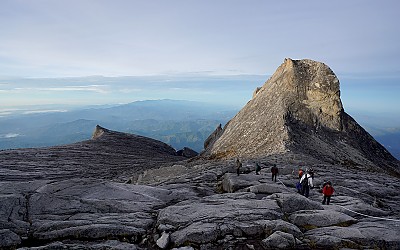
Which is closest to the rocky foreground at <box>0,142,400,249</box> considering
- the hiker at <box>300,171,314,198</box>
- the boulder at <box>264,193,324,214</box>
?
the boulder at <box>264,193,324,214</box>

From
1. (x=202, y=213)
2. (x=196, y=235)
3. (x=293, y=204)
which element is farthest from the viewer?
(x=293, y=204)

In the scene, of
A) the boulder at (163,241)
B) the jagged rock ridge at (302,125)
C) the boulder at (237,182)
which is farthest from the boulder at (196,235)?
the jagged rock ridge at (302,125)

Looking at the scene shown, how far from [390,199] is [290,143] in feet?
77.8

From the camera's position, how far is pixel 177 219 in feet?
57.7

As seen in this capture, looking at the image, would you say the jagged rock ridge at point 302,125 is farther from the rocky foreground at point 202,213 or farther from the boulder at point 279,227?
the boulder at point 279,227

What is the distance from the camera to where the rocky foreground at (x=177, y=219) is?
15.6 meters

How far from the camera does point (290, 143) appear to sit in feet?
169

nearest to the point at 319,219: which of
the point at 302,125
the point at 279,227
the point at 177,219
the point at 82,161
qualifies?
the point at 279,227

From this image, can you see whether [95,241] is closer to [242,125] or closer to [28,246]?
[28,246]

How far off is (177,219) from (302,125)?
50057 mm

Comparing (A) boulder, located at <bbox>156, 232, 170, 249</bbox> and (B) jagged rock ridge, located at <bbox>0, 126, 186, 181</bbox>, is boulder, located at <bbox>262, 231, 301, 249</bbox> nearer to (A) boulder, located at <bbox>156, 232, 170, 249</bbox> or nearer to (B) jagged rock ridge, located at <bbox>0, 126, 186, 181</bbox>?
(A) boulder, located at <bbox>156, 232, 170, 249</bbox>

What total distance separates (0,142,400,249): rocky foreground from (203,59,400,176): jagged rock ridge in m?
28.9

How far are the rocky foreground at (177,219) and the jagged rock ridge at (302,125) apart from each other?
2887 centimetres

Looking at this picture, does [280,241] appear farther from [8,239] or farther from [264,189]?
[8,239]
